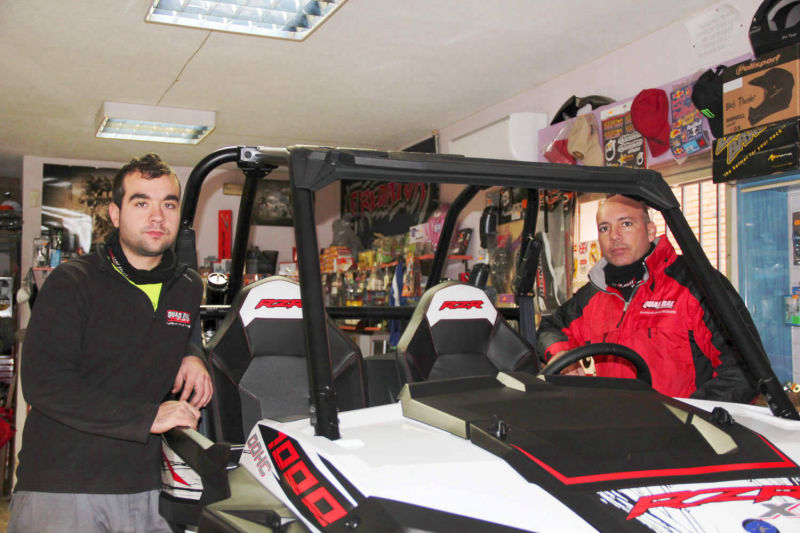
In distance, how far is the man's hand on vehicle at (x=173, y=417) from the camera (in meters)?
1.73

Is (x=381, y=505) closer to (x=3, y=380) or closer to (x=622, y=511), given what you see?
(x=622, y=511)

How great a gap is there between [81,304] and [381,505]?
1.17m

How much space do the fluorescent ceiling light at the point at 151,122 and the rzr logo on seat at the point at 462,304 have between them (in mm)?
4535

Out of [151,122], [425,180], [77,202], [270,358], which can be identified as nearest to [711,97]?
[270,358]

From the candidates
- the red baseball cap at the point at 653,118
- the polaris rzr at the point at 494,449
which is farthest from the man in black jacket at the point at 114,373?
Result: the red baseball cap at the point at 653,118

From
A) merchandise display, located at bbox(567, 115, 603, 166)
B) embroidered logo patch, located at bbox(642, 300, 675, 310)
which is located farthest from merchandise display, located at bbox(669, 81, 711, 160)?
embroidered logo patch, located at bbox(642, 300, 675, 310)

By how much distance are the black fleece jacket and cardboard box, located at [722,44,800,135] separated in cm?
273

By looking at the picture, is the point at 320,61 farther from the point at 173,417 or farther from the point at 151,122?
the point at 173,417

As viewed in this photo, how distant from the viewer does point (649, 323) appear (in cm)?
260

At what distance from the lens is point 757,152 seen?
3355 millimetres

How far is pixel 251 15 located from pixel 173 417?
328 cm

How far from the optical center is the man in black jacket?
1.73m

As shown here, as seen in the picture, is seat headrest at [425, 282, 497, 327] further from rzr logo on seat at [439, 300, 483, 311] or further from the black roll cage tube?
the black roll cage tube

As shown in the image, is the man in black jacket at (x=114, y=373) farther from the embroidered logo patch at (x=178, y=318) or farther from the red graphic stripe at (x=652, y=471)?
the red graphic stripe at (x=652, y=471)
